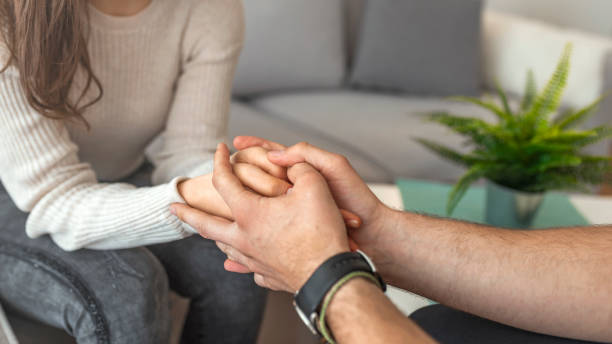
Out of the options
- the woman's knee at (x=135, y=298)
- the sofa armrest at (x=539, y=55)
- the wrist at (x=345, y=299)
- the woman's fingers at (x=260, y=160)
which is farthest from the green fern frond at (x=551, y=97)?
the sofa armrest at (x=539, y=55)

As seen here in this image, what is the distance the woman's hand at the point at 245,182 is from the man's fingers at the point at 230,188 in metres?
0.03

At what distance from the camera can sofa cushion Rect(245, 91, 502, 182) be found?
1.75m

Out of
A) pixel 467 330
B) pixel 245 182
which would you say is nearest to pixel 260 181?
pixel 245 182

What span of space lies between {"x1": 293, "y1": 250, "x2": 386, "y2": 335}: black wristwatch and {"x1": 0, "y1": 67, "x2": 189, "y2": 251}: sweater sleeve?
29 centimetres

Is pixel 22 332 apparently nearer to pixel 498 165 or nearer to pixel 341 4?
pixel 498 165

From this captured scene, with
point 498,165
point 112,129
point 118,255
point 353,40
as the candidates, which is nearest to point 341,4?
point 353,40

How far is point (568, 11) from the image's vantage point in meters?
3.30

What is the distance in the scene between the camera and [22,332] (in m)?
0.87

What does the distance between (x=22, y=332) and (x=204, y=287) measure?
299mm

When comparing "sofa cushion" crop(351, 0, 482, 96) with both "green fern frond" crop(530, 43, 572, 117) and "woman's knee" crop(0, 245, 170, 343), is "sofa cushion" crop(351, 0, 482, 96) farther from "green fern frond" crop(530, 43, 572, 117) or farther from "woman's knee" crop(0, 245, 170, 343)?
"woman's knee" crop(0, 245, 170, 343)

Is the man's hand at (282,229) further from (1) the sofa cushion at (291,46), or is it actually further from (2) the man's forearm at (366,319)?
(1) the sofa cushion at (291,46)

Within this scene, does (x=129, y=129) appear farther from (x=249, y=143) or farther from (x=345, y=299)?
(x=345, y=299)

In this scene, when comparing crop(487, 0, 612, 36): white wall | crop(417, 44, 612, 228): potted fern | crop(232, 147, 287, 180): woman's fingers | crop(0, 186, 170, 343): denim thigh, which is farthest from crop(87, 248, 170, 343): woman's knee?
crop(487, 0, 612, 36): white wall

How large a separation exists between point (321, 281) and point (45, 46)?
544 millimetres
